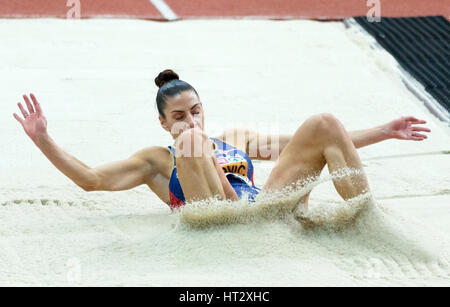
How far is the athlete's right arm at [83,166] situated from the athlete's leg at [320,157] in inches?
20.3

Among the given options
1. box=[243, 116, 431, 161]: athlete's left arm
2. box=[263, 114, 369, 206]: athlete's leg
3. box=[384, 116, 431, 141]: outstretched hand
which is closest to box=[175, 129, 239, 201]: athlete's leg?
box=[263, 114, 369, 206]: athlete's leg

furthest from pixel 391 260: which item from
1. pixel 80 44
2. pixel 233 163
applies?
pixel 80 44

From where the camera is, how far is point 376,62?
5.21 m

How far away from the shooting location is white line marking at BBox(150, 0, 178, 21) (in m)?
5.79

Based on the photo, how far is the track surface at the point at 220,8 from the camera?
18.9 feet

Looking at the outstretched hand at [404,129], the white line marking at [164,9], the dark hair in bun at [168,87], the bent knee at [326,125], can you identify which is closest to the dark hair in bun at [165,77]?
the dark hair in bun at [168,87]

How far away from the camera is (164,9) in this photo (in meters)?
6.03

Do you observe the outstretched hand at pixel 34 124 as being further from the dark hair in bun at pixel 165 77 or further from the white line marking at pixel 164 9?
the white line marking at pixel 164 9

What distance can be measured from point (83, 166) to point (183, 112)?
0.42m

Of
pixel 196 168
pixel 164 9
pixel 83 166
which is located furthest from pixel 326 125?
pixel 164 9

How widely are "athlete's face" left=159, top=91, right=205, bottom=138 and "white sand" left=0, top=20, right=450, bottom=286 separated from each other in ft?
1.14

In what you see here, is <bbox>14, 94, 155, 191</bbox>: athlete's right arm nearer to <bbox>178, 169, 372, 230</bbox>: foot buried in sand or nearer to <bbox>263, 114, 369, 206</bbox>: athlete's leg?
<bbox>178, 169, 372, 230</bbox>: foot buried in sand

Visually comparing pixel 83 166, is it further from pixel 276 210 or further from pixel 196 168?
pixel 276 210

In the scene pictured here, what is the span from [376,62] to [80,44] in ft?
6.28
